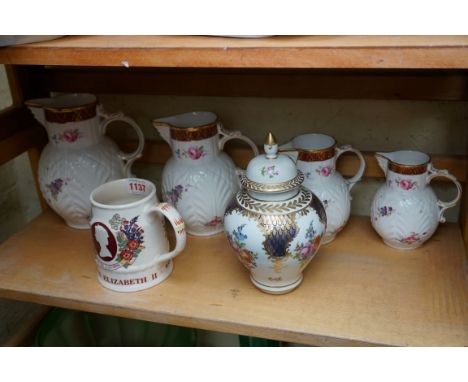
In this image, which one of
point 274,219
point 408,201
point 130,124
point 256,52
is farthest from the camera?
point 130,124

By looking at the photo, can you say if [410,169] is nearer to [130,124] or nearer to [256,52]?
[256,52]

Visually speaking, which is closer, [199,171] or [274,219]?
[274,219]

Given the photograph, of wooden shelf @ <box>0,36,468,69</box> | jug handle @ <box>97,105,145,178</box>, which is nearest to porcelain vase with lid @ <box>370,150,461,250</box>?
wooden shelf @ <box>0,36,468,69</box>

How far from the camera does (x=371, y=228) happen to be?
0.89 m

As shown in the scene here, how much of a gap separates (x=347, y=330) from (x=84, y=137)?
0.55 metres

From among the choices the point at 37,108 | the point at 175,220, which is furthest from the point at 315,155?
the point at 37,108

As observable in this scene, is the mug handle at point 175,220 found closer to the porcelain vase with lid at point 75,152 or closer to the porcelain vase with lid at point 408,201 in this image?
the porcelain vase with lid at point 75,152

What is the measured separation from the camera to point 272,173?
67 cm

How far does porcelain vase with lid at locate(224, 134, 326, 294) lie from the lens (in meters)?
0.66

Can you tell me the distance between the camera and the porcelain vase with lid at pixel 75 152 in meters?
0.84

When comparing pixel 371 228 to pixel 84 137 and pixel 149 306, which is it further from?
pixel 84 137

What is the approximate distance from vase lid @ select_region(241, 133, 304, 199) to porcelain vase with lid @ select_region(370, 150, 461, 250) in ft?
0.65

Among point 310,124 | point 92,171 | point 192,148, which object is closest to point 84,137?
point 92,171

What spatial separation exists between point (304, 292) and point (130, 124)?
1.44 ft
